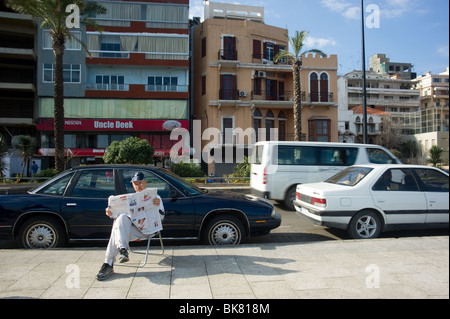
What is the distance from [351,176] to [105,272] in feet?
16.9

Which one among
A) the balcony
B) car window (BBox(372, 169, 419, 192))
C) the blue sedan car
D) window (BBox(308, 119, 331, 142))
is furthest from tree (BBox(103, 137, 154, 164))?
window (BBox(308, 119, 331, 142))

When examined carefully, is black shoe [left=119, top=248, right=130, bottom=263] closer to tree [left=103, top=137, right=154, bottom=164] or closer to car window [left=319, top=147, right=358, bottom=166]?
car window [left=319, top=147, right=358, bottom=166]

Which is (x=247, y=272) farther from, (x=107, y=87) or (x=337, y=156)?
(x=107, y=87)

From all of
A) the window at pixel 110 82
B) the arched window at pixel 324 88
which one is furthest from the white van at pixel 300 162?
the arched window at pixel 324 88

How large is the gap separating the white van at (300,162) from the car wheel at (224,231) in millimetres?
4798

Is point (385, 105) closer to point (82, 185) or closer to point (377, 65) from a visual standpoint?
point (377, 65)

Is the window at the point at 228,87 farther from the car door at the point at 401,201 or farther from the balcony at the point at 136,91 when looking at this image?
the car door at the point at 401,201

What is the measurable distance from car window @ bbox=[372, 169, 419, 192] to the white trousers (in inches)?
182

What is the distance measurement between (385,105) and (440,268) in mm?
61536

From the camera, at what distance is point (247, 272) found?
14.2ft

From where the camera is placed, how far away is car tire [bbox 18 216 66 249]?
552 cm

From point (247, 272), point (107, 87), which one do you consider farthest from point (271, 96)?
point (247, 272)

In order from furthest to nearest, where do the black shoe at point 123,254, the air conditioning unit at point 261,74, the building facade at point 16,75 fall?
the air conditioning unit at point 261,74 → the building facade at point 16,75 → the black shoe at point 123,254

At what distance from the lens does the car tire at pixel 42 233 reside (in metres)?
5.52
